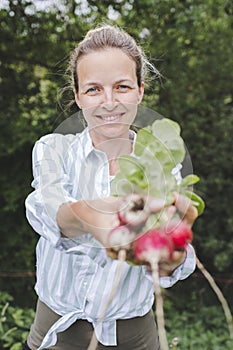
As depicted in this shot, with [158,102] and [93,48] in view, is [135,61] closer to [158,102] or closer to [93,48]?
[93,48]

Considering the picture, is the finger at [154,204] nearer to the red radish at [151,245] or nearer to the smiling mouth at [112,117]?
the red radish at [151,245]

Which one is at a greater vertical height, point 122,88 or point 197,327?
point 122,88

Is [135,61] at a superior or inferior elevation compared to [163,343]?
superior

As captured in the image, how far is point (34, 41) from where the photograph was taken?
339 centimetres

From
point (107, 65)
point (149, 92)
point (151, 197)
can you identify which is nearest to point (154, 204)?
point (151, 197)

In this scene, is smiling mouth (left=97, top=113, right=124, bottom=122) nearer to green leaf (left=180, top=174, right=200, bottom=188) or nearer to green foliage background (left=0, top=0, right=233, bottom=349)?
green leaf (left=180, top=174, right=200, bottom=188)

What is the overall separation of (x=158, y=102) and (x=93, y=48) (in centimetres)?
219

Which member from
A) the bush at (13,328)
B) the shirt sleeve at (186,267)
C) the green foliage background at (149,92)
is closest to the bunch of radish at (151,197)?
the shirt sleeve at (186,267)

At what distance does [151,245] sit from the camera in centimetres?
99

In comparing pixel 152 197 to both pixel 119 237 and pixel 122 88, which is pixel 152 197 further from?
pixel 122 88

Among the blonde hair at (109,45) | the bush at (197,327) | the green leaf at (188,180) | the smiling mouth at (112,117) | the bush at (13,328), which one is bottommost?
the bush at (197,327)

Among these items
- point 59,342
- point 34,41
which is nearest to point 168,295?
point 34,41

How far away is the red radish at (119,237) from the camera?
0.98m

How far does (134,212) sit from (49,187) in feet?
0.76
